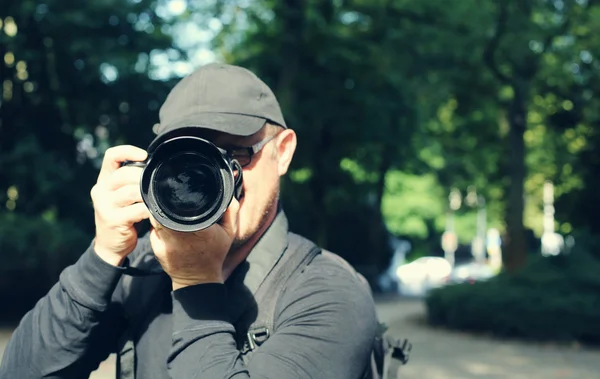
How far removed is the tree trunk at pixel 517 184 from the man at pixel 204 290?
1556 cm

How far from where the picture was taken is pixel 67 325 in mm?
1732

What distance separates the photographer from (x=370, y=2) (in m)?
16.7

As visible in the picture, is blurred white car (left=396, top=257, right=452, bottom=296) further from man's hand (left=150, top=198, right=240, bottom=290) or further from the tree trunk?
man's hand (left=150, top=198, right=240, bottom=290)

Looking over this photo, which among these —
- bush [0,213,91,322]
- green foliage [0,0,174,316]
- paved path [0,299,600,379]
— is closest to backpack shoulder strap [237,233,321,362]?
paved path [0,299,600,379]

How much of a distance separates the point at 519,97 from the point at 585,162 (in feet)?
6.69

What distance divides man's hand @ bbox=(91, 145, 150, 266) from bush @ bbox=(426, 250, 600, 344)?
1233cm

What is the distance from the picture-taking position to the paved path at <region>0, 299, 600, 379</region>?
9.65 metres

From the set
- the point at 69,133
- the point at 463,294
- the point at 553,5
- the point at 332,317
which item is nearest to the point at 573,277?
the point at 463,294

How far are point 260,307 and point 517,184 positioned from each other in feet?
51.7

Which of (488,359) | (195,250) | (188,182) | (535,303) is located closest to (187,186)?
(188,182)

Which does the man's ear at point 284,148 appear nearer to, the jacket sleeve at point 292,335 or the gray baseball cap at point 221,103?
the gray baseball cap at point 221,103

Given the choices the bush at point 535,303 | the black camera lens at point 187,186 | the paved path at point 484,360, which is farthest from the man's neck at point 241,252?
the bush at point 535,303

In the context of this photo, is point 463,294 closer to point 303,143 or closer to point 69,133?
point 303,143

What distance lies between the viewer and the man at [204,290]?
5.38 ft
